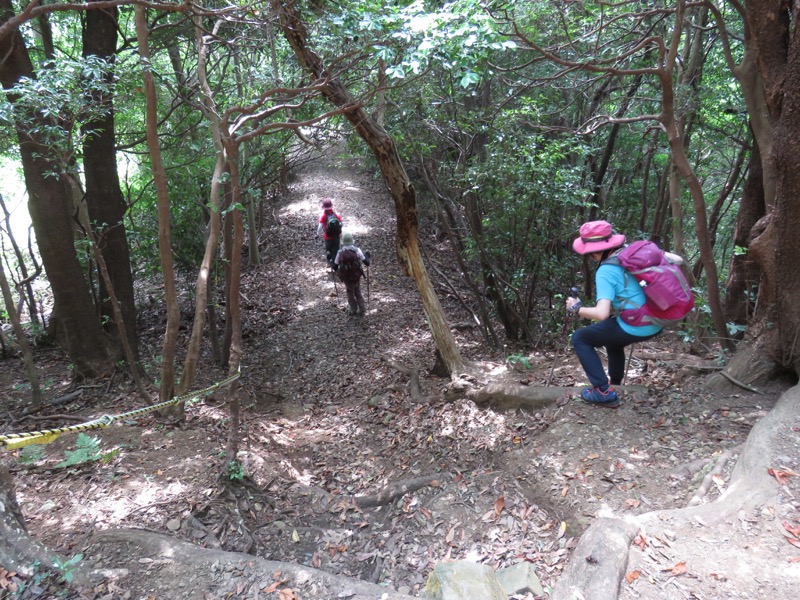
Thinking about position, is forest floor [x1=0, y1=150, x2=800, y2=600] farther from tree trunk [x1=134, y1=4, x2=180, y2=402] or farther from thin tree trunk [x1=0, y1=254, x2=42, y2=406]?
tree trunk [x1=134, y1=4, x2=180, y2=402]

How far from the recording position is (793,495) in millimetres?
2977

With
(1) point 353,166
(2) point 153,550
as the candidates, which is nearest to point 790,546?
(2) point 153,550

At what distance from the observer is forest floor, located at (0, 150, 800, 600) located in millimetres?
2918

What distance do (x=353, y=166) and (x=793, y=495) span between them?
23.4m

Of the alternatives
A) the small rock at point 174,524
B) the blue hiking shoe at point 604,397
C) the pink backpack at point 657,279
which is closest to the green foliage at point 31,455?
the small rock at point 174,524

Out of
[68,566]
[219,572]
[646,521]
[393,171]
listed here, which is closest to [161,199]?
[393,171]

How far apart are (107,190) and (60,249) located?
1.29 m

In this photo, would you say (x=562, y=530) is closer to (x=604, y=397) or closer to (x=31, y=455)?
(x=604, y=397)

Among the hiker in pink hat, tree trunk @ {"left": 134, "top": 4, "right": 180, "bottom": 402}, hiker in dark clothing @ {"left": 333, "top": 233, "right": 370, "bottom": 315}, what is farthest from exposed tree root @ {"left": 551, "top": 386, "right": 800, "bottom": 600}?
hiker in dark clothing @ {"left": 333, "top": 233, "right": 370, "bottom": 315}

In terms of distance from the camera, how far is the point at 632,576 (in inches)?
105

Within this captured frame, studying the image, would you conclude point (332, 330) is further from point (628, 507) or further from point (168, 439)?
point (628, 507)

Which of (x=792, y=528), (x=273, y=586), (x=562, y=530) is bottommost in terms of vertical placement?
(x=562, y=530)

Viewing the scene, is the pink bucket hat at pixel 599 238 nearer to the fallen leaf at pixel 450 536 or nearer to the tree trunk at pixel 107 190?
the fallen leaf at pixel 450 536

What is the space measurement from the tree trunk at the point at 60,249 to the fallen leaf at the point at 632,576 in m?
7.14
